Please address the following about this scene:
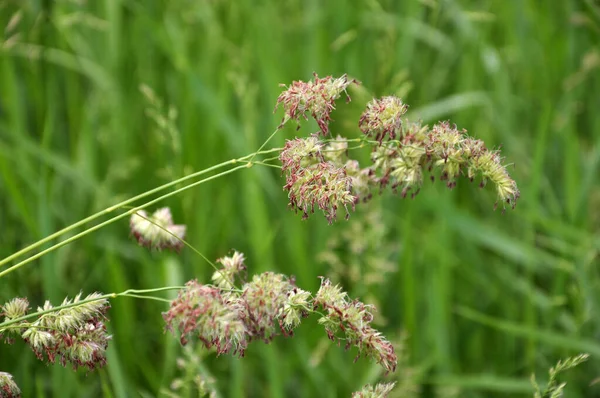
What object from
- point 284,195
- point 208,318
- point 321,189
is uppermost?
point 284,195

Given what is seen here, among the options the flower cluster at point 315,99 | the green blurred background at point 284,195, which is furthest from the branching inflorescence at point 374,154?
the green blurred background at point 284,195

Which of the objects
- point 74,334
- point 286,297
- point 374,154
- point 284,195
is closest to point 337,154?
point 374,154

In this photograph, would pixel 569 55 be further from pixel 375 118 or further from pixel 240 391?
pixel 375 118

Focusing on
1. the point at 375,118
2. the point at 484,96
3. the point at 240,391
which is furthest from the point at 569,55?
the point at 375,118

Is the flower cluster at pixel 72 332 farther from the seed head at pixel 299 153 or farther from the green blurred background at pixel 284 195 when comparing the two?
the green blurred background at pixel 284 195

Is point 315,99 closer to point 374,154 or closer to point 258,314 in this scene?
point 374,154

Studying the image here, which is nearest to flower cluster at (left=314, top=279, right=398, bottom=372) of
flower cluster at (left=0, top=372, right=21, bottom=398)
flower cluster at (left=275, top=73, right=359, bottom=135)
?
flower cluster at (left=275, top=73, right=359, bottom=135)
